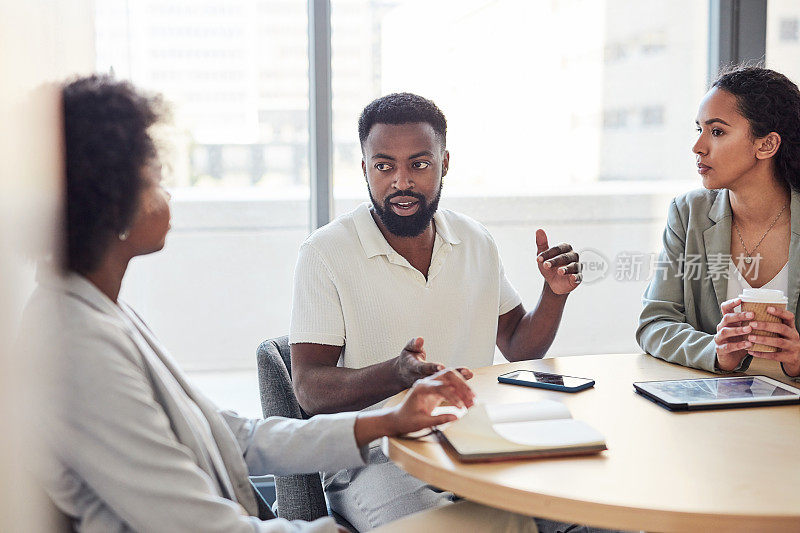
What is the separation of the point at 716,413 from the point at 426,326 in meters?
0.80

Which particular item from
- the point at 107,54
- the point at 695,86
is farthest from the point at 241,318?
the point at 695,86

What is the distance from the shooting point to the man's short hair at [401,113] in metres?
2.21

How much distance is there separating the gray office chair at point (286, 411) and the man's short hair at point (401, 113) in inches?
26.7

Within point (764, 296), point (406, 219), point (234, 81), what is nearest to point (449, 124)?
point (234, 81)

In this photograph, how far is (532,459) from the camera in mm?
1333

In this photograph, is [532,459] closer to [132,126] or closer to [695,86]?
[132,126]

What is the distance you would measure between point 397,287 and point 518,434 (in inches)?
31.6

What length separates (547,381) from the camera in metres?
1.83

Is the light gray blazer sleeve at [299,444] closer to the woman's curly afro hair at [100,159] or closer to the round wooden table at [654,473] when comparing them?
the round wooden table at [654,473]

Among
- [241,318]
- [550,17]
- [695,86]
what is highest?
[550,17]

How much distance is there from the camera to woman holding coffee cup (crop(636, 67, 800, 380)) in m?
2.18

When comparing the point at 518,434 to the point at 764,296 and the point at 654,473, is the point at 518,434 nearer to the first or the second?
the point at 654,473

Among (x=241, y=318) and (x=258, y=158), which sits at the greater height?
(x=258, y=158)

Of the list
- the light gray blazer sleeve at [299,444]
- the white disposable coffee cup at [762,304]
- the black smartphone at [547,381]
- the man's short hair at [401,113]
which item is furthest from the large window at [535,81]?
the light gray blazer sleeve at [299,444]
